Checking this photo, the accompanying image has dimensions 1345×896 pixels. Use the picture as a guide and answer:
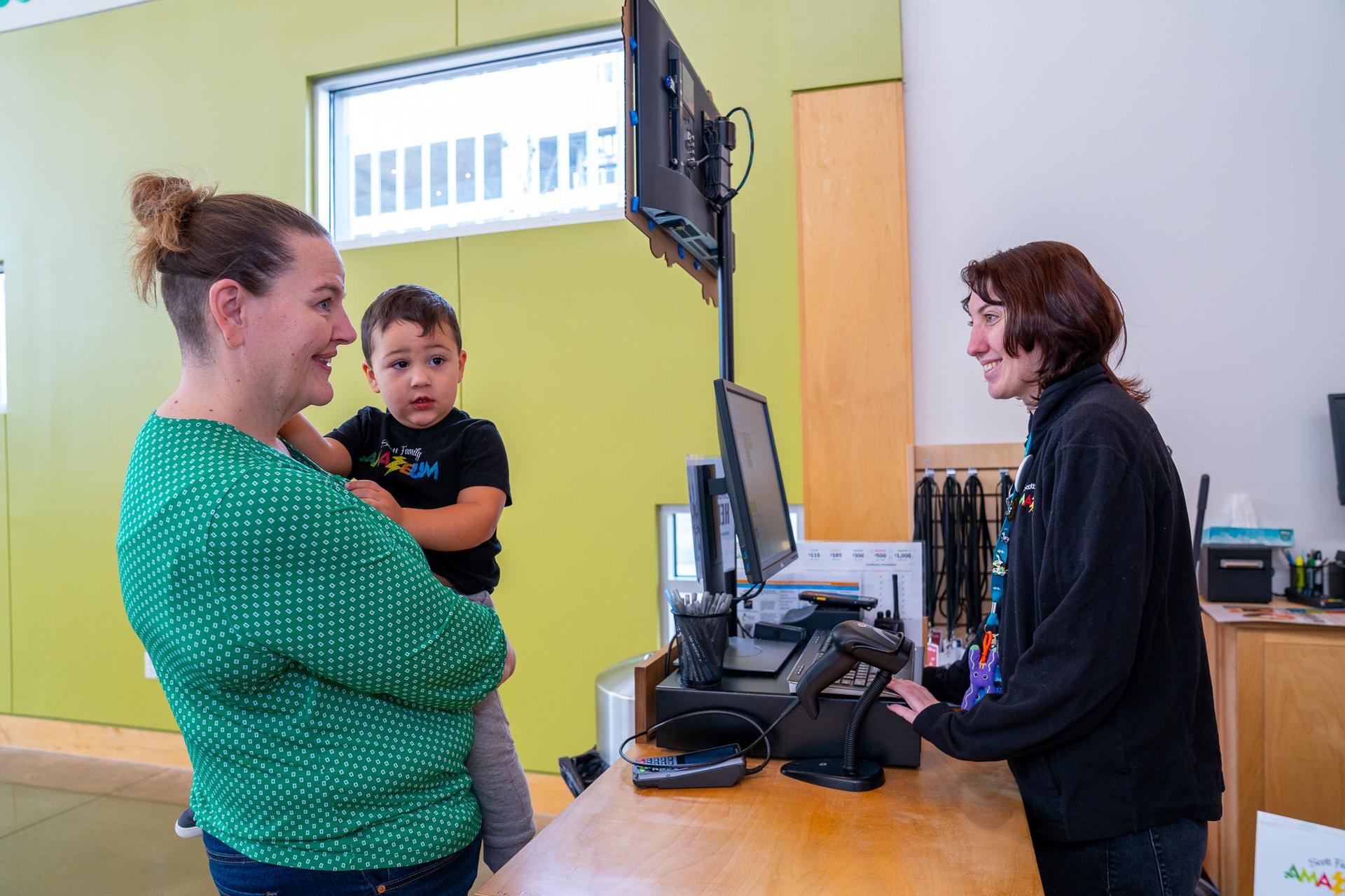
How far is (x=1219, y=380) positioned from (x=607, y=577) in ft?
7.91

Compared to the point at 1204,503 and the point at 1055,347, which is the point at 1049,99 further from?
the point at 1055,347

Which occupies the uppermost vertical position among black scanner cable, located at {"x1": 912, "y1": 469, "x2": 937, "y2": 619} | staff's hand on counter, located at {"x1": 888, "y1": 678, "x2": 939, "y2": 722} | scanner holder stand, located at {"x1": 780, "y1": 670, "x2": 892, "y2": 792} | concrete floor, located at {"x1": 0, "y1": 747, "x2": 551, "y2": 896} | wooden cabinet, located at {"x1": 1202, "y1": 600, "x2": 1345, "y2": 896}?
black scanner cable, located at {"x1": 912, "y1": 469, "x2": 937, "y2": 619}

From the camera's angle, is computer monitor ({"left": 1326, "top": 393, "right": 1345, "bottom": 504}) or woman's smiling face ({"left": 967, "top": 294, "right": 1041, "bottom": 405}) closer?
woman's smiling face ({"left": 967, "top": 294, "right": 1041, "bottom": 405})

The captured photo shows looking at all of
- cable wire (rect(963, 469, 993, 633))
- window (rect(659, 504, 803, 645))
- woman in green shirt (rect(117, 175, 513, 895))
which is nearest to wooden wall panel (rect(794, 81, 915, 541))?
cable wire (rect(963, 469, 993, 633))

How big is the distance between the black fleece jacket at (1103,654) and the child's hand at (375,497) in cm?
98

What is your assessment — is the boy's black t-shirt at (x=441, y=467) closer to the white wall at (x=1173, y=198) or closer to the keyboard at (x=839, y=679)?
the keyboard at (x=839, y=679)

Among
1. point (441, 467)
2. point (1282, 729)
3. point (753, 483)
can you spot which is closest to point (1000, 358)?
point (753, 483)

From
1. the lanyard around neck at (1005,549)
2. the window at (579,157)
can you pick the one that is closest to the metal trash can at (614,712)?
the lanyard around neck at (1005,549)

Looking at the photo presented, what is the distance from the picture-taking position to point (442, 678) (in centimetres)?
117

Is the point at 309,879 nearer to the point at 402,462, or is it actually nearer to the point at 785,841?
the point at 785,841

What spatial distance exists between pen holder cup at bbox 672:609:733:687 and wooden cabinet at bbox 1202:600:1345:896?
1896 millimetres

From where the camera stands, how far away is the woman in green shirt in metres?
1.03

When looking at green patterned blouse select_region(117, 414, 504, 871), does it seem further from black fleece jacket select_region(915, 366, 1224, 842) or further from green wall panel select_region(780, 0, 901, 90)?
green wall panel select_region(780, 0, 901, 90)

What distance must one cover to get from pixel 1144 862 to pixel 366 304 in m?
3.62
